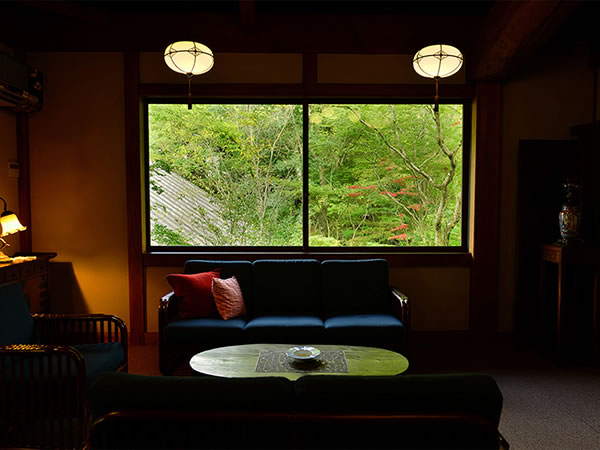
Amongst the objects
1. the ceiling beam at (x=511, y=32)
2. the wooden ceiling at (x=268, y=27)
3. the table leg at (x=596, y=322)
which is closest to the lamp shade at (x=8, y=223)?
the wooden ceiling at (x=268, y=27)

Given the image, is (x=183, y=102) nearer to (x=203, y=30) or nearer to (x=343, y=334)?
(x=203, y=30)

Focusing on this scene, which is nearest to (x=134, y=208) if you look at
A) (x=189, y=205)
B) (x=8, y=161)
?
(x=189, y=205)

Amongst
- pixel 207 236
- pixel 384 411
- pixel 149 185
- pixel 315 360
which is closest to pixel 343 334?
pixel 315 360

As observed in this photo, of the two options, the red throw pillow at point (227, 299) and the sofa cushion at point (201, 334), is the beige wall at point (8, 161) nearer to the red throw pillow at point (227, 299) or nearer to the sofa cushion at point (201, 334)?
the sofa cushion at point (201, 334)

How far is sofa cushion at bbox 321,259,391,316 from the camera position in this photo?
380cm

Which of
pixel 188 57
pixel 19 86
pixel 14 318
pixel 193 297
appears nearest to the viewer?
pixel 14 318

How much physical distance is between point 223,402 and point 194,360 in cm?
143

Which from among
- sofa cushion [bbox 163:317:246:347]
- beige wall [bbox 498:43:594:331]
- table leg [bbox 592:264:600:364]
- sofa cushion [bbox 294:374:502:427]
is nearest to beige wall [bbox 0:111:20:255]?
sofa cushion [bbox 163:317:246:347]

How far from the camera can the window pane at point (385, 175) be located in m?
4.31

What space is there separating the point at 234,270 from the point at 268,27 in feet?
7.45

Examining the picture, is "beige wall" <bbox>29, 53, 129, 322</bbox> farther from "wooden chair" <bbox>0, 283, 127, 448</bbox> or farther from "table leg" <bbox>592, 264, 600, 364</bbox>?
"table leg" <bbox>592, 264, 600, 364</bbox>

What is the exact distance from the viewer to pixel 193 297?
3.56 meters

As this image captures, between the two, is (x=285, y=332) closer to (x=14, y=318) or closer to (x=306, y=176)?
(x=306, y=176)

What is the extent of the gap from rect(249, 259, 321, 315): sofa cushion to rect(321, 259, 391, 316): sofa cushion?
0.33ft
